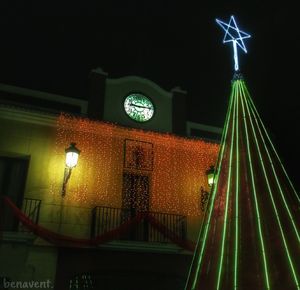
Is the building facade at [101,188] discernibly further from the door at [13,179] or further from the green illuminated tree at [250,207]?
the green illuminated tree at [250,207]

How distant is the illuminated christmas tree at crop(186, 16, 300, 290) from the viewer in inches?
374

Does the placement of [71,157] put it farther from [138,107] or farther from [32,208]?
[138,107]

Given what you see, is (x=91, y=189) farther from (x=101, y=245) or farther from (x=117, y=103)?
(x=117, y=103)

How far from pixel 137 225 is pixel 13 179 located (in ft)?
14.5

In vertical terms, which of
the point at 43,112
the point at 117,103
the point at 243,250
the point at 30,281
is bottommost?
the point at 30,281

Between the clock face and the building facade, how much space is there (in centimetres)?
4

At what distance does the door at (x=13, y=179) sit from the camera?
12.8 m

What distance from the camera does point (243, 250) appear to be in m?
10.3

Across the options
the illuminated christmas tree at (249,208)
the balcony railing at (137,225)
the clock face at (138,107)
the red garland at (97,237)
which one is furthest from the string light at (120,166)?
the illuminated christmas tree at (249,208)

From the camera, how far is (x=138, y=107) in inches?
616

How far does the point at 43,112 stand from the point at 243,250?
7.96 m

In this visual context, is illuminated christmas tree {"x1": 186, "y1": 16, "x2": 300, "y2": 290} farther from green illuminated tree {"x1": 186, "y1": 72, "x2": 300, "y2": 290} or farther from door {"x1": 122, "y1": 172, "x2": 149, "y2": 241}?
door {"x1": 122, "y1": 172, "x2": 149, "y2": 241}

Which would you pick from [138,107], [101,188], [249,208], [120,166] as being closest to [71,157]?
[101,188]

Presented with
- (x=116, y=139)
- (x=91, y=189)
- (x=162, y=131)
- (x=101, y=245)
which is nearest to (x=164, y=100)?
(x=162, y=131)
